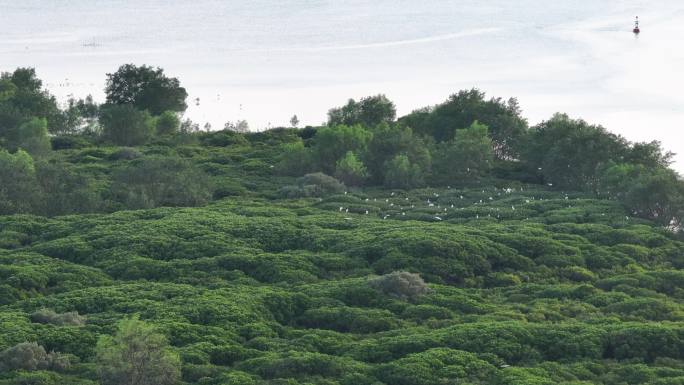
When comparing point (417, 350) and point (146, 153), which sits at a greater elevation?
point (146, 153)

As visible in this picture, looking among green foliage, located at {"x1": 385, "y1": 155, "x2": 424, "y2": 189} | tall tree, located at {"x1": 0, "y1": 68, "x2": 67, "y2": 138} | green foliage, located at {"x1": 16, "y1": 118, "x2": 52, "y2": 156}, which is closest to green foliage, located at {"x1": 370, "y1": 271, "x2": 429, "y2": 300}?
green foliage, located at {"x1": 385, "y1": 155, "x2": 424, "y2": 189}

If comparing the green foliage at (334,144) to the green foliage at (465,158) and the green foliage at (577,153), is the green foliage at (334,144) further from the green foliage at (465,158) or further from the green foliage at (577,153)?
the green foliage at (577,153)

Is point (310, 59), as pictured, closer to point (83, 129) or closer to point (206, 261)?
point (83, 129)

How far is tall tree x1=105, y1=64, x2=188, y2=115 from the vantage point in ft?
384

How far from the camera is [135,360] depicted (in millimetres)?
41469

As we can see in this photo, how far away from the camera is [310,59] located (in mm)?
181250

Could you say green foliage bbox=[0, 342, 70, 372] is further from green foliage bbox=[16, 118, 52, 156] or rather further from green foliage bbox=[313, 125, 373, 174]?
green foliage bbox=[16, 118, 52, 156]

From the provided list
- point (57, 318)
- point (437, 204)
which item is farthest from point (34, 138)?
point (57, 318)

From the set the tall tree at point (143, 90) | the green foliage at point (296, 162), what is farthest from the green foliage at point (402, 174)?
the tall tree at point (143, 90)

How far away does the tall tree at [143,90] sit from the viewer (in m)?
117

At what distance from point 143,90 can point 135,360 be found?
79680 millimetres

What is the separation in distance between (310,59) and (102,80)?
110 feet

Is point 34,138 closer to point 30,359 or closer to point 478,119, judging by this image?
point 478,119

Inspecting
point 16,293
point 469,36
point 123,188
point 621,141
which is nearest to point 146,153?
point 123,188
